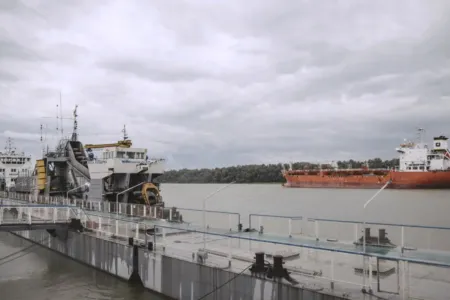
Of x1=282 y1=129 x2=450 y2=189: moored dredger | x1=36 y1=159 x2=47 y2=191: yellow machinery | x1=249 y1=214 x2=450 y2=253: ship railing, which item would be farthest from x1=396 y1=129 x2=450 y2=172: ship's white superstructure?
x1=36 y1=159 x2=47 y2=191: yellow machinery

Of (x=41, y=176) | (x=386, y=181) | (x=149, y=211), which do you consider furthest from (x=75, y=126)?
(x=386, y=181)

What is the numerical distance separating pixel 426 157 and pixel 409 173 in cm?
787

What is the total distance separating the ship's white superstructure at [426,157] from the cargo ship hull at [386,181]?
295 centimetres

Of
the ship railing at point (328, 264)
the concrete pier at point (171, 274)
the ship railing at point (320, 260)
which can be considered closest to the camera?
the ship railing at point (328, 264)

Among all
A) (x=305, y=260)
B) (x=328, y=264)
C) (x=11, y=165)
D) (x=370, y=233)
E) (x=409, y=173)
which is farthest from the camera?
(x=409, y=173)

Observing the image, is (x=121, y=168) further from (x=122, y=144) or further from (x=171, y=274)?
(x=171, y=274)

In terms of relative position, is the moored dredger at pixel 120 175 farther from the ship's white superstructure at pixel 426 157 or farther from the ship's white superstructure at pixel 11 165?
the ship's white superstructure at pixel 426 157

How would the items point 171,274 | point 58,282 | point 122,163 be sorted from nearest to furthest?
point 171,274
point 58,282
point 122,163

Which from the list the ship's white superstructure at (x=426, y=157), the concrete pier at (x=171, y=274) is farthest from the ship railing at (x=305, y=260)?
the ship's white superstructure at (x=426, y=157)

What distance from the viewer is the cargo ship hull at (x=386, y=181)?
280 ft

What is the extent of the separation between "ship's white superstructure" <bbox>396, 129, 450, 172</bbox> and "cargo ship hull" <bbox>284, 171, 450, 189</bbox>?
9.68 ft

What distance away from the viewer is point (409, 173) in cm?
8775

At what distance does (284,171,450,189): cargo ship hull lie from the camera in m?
85.4

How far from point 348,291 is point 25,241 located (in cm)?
3025
